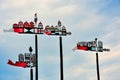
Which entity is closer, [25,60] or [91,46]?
[25,60]

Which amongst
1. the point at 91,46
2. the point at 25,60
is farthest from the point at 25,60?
the point at 91,46

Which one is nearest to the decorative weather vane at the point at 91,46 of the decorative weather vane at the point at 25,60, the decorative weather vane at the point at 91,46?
the decorative weather vane at the point at 91,46

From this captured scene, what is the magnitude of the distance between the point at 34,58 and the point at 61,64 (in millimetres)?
4680

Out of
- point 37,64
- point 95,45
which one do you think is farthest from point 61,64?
point 95,45

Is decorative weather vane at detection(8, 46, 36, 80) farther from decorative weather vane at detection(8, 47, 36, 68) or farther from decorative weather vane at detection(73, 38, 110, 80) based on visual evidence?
decorative weather vane at detection(73, 38, 110, 80)

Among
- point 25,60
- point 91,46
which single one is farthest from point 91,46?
point 25,60

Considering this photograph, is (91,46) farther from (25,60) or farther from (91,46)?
(25,60)

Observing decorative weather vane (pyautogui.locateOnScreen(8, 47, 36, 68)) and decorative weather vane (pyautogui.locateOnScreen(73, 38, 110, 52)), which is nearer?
decorative weather vane (pyautogui.locateOnScreen(8, 47, 36, 68))

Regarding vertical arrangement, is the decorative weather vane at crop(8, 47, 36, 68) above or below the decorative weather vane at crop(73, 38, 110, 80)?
below

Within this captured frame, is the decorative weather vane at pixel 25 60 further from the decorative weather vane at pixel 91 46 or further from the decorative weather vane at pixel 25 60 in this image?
the decorative weather vane at pixel 91 46

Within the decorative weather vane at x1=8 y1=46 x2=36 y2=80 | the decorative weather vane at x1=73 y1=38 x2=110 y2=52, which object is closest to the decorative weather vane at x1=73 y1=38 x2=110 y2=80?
the decorative weather vane at x1=73 y1=38 x2=110 y2=52

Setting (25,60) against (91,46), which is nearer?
(25,60)

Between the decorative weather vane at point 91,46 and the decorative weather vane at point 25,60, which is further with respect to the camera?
the decorative weather vane at point 91,46

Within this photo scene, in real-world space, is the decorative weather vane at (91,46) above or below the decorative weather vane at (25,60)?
above
